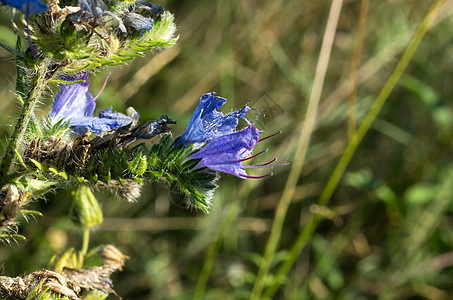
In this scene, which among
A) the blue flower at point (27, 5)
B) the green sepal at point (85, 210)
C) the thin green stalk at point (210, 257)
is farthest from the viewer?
the thin green stalk at point (210, 257)

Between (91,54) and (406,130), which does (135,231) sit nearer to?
(406,130)

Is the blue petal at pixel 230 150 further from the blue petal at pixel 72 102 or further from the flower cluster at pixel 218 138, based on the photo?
the blue petal at pixel 72 102

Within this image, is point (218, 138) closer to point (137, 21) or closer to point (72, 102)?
point (137, 21)

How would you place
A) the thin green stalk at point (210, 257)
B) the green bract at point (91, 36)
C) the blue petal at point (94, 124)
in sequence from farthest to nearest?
1. the thin green stalk at point (210, 257)
2. the blue petal at point (94, 124)
3. the green bract at point (91, 36)

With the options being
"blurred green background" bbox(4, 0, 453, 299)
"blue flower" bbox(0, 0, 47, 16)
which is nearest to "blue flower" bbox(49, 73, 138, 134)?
"blue flower" bbox(0, 0, 47, 16)

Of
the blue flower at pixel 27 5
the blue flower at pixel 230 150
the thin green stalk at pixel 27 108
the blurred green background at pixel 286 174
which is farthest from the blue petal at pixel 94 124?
the blurred green background at pixel 286 174

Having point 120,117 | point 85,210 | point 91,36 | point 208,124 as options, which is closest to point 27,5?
point 91,36

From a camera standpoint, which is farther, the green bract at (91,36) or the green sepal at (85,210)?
the green sepal at (85,210)
